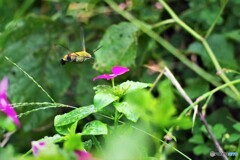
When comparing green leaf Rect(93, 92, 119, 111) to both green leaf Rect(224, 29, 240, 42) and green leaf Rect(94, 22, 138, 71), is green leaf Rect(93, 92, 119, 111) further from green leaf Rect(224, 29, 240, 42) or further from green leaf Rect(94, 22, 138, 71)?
green leaf Rect(224, 29, 240, 42)

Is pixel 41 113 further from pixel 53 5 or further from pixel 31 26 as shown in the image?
pixel 53 5

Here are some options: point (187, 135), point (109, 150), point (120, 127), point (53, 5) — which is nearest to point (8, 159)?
point (109, 150)

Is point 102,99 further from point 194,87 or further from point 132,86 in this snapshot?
point 194,87

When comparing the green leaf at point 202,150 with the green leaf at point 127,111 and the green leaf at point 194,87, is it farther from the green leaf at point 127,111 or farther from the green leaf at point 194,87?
the green leaf at point 127,111

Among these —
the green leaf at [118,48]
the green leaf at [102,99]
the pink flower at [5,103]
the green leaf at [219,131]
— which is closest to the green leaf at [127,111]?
the green leaf at [102,99]

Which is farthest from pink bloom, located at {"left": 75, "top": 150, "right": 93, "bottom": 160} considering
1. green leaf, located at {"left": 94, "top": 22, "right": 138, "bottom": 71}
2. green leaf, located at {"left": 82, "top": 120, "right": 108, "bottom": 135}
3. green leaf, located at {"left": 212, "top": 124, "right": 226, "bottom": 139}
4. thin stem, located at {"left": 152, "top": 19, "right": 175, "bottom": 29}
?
thin stem, located at {"left": 152, "top": 19, "right": 175, "bottom": 29}
